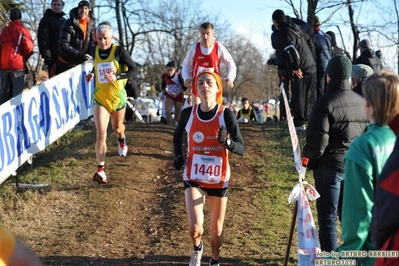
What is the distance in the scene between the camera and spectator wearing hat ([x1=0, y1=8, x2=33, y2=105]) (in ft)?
36.0

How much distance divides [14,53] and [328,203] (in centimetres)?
763

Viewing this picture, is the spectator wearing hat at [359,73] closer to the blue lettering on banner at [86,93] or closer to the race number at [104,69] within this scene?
the race number at [104,69]

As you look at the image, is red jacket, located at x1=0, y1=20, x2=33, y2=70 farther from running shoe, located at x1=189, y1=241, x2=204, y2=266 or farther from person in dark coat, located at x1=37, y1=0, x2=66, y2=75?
running shoe, located at x1=189, y1=241, x2=204, y2=266

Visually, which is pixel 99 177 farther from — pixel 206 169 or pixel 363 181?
pixel 363 181

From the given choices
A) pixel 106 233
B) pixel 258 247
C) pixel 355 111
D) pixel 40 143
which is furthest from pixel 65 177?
pixel 355 111

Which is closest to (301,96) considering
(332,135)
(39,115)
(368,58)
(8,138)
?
(368,58)

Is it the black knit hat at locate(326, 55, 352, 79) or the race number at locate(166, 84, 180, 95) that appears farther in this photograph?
the race number at locate(166, 84, 180, 95)

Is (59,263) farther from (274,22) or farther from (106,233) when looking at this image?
(274,22)

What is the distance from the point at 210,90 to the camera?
18.5 feet

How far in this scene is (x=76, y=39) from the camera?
11289 millimetres

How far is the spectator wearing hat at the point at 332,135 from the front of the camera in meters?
5.34

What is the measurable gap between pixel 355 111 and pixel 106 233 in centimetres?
345

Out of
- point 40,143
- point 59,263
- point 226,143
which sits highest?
point 226,143

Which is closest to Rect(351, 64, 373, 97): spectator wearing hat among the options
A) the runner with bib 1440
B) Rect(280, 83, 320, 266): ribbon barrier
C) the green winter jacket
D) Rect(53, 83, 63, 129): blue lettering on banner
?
Rect(280, 83, 320, 266): ribbon barrier
